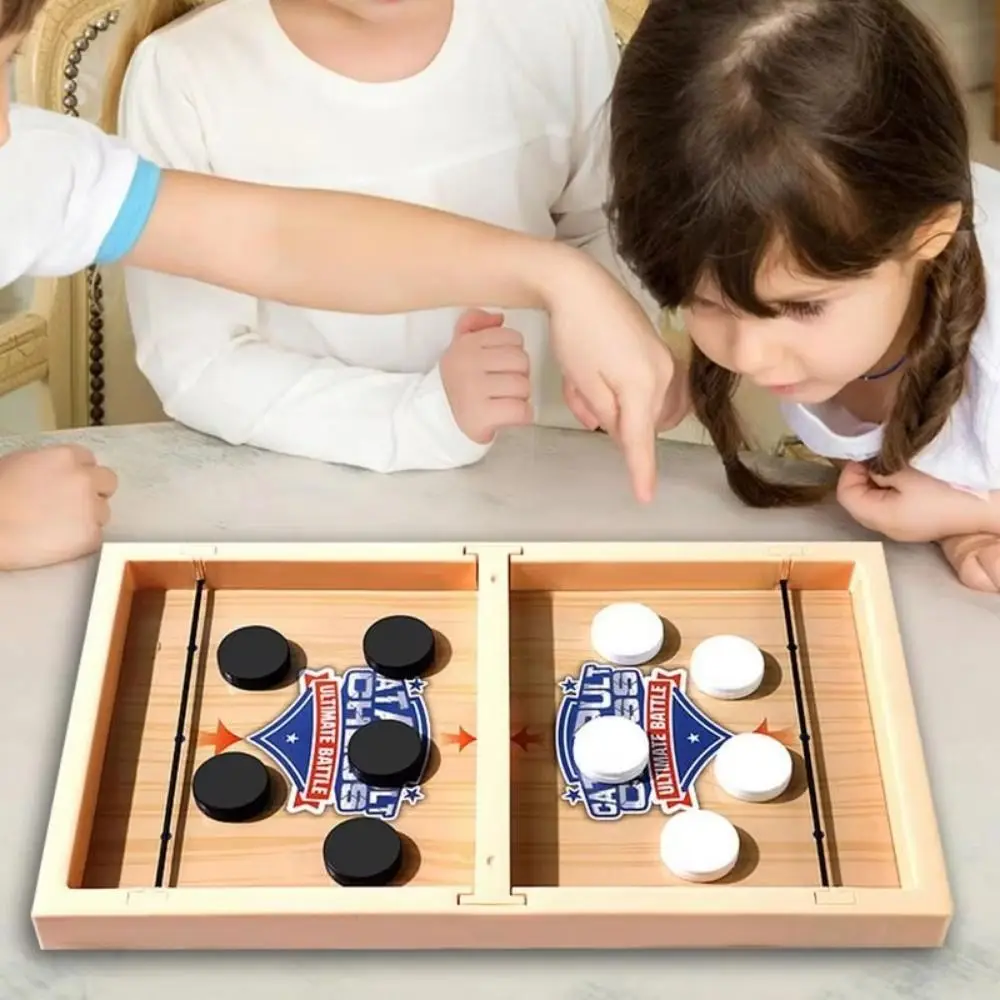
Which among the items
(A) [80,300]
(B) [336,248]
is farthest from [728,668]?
(A) [80,300]

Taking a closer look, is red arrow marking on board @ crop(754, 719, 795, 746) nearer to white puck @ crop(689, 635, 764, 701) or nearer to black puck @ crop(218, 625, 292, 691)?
white puck @ crop(689, 635, 764, 701)

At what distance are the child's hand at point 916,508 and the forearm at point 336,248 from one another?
0.77 ft

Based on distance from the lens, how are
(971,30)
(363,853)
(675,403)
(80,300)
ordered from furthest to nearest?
(971,30) < (80,300) < (675,403) < (363,853)

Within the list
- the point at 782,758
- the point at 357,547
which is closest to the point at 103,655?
the point at 357,547

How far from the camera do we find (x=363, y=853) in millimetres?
706

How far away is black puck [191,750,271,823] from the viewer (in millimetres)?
737

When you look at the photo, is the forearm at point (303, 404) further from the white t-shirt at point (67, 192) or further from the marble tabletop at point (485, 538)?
the white t-shirt at point (67, 192)

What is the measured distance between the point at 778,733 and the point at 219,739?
30cm

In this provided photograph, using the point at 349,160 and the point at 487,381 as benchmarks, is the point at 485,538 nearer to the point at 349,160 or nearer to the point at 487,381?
the point at 487,381

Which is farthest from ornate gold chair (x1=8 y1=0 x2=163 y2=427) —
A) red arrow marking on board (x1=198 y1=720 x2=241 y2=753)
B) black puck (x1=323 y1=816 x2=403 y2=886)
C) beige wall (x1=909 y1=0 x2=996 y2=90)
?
beige wall (x1=909 y1=0 x2=996 y2=90)

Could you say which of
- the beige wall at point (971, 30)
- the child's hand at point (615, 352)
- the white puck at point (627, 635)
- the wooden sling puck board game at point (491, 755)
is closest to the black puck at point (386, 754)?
the wooden sling puck board game at point (491, 755)

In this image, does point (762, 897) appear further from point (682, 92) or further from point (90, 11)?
point (90, 11)

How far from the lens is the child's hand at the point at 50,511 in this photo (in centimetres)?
88

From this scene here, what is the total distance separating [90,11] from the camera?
1.16 meters
